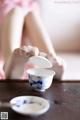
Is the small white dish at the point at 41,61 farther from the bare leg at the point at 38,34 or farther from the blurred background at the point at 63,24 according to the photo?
the blurred background at the point at 63,24

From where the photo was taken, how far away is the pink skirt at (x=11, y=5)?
5.28 feet

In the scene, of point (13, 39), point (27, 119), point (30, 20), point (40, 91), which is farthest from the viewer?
point (30, 20)

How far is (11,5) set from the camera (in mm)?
1639

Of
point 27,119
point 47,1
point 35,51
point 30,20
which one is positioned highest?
point 47,1

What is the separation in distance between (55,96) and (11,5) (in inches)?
37.7

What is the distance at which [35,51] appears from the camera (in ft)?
2.97

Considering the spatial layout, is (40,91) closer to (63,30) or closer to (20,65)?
(20,65)

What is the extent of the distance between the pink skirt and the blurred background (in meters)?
0.13

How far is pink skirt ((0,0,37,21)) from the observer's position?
5.28ft

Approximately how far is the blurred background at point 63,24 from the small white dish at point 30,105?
3.45 feet

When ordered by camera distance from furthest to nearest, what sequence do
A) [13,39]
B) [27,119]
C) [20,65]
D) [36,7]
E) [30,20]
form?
[36,7], [30,20], [13,39], [20,65], [27,119]

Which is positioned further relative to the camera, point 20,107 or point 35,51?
point 35,51

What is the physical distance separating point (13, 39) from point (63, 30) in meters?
0.62

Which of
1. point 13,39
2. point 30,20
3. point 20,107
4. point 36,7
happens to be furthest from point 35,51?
point 36,7
